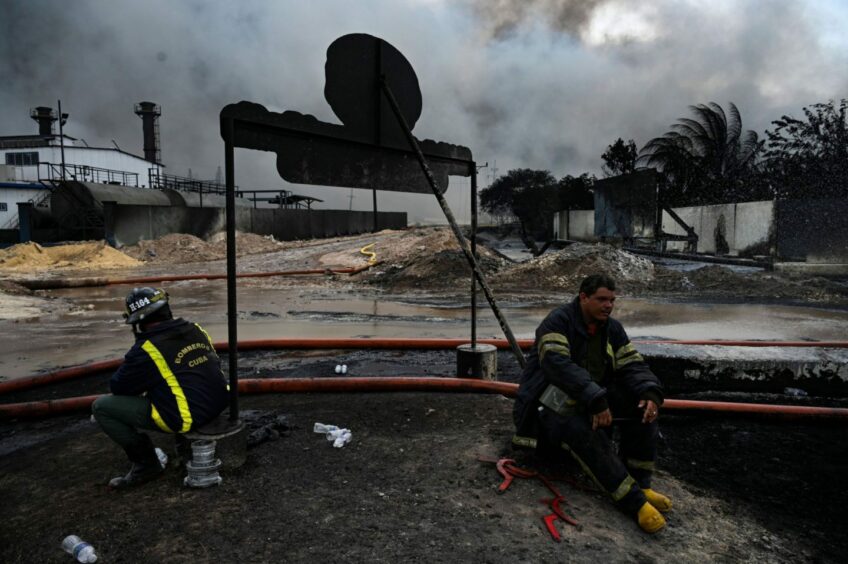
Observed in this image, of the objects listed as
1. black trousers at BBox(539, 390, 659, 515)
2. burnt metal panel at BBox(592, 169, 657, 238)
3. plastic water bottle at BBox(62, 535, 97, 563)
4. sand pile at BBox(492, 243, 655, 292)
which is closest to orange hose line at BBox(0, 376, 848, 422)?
black trousers at BBox(539, 390, 659, 515)

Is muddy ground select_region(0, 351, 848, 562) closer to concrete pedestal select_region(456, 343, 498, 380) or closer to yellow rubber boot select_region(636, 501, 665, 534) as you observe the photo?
yellow rubber boot select_region(636, 501, 665, 534)

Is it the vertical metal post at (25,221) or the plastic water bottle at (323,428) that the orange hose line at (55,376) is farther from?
the vertical metal post at (25,221)

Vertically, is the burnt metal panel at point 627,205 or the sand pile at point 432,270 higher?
the burnt metal panel at point 627,205

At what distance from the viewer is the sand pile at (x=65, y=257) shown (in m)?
20.9

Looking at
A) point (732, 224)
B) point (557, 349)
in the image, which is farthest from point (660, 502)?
point (732, 224)

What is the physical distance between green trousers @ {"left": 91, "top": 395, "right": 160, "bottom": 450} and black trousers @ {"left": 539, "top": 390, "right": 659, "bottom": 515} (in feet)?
7.42

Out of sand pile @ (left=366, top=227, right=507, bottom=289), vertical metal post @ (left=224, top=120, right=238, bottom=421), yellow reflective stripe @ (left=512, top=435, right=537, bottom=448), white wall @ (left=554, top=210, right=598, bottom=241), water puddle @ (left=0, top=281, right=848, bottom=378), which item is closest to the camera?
vertical metal post @ (left=224, top=120, right=238, bottom=421)

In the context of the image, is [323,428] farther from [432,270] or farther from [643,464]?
[432,270]

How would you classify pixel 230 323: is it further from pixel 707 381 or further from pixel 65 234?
pixel 65 234

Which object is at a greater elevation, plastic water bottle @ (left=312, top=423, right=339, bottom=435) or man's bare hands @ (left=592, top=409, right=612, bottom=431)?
man's bare hands @ (left=592, top=409, right=612, bottom=431)

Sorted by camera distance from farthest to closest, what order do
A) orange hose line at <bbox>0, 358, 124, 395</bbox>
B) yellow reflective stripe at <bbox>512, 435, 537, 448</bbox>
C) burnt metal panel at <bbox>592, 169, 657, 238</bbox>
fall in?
burnt metal panel at <bbox>592, 169, 657, 238</bbox>
orange hose line at <bbox>0, 358, 124, 395</bbox>
yellow reflective stripe at <bbox>512, 435, 537, 448</bbox>

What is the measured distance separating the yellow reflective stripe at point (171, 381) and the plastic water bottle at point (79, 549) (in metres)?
0.75

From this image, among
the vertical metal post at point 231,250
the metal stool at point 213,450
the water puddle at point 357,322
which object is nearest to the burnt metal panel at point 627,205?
the water puddle at point 357,322

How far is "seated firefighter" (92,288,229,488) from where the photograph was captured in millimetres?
3057
